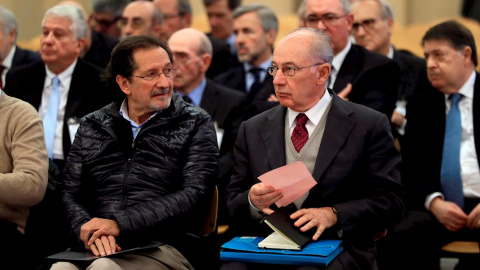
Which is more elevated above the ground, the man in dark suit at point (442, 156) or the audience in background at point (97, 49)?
the audience in background at point (97, 49)

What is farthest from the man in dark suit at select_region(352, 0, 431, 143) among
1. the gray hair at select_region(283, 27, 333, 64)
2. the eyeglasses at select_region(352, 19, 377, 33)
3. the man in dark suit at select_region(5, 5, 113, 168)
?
the man in dark suit at select_region(5, 5, 113, 168)

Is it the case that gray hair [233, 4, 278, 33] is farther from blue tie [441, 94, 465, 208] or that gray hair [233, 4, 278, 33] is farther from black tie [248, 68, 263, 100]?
blue tie [441, 94, 465, 208]

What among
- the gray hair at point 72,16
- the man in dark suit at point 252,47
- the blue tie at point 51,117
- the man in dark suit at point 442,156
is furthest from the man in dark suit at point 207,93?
the man in dark suit at point 442,156

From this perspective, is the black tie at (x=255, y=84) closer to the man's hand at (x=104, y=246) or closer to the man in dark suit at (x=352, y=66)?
the man in dark suit at (x=352, y=66)

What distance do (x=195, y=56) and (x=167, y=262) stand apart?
8.21 feet

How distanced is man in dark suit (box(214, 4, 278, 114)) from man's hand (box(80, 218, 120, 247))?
2644 millimetres

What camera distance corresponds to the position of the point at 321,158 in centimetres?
344

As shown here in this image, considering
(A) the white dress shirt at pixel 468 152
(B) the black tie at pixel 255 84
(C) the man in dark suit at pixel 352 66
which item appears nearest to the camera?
(A) the white dress shirt at pixel 468 152

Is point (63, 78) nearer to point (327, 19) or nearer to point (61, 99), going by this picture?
point (61, 99)

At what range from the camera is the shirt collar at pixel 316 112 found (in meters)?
3.61

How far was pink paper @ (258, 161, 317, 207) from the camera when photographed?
10.5 ft

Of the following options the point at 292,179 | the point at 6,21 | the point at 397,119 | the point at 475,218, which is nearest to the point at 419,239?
the point at 475,218

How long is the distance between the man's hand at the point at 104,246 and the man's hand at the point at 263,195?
0.74m

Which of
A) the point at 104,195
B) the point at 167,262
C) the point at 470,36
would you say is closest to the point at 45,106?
the point at 104,195
